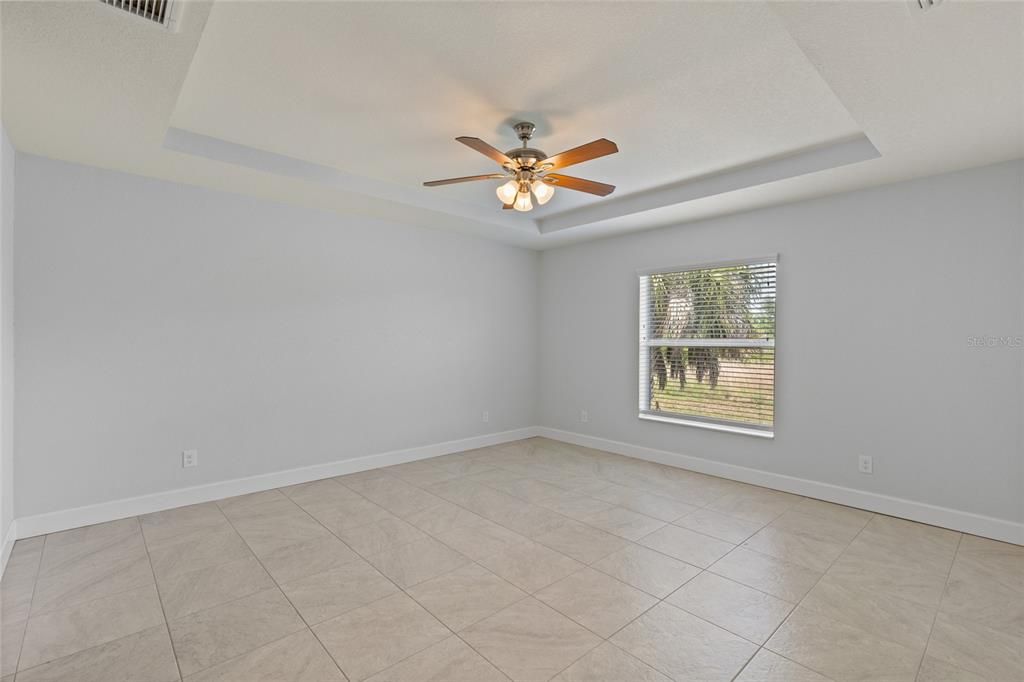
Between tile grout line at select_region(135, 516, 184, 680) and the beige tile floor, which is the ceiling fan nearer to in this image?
the beige tile floor

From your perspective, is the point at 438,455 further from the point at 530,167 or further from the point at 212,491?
the point at 530,167

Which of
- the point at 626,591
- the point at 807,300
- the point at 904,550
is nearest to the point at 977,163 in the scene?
the point at 807,300

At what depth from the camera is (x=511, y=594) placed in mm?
2346

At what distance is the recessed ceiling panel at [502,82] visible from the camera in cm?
198

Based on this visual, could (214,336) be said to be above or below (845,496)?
above

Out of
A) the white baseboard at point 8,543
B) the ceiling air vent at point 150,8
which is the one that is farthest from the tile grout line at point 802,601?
the white baseboard at point 8,543

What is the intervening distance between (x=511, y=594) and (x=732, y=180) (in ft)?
10.7

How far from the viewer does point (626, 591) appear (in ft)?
7.80

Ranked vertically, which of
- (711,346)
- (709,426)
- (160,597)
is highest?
(711,346)

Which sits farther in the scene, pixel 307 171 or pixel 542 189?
pixel 307 171

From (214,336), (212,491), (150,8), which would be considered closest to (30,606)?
(212,491)

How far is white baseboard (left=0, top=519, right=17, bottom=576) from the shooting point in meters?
2.57

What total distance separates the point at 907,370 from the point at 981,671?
7.06 feet

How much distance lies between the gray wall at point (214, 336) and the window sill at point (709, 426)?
1914 millimetres
